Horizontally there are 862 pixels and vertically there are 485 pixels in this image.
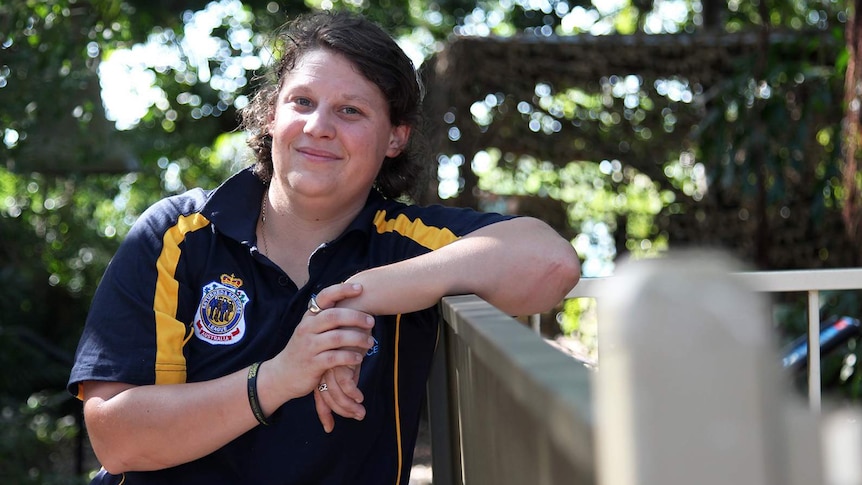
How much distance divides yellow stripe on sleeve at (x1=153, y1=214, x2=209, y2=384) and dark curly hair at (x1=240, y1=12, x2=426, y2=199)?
315mm

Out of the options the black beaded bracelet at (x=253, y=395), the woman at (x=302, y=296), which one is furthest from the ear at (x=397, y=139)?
the black beaded bracelet at (x=253, y=395)

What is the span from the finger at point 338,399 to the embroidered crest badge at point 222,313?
0.85 ft

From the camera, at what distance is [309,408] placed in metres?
1.65

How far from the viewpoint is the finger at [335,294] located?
1519mm

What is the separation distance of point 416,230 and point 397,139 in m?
0.33

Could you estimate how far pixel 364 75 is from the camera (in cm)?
189

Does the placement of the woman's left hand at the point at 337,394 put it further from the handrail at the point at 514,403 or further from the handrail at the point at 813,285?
the handrail at the point at 813,285

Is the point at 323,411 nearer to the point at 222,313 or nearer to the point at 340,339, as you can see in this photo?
the point at 340,339

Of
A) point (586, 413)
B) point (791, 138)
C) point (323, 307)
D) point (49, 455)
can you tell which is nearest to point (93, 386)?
point (323, 307)

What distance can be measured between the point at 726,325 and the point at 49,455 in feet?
16.1

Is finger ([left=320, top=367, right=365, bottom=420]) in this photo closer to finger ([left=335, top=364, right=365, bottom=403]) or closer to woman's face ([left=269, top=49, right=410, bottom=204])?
finger ([left=335, top=364, right=365, bottom=403])

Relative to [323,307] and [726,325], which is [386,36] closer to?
[323,307]

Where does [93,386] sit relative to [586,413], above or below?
below

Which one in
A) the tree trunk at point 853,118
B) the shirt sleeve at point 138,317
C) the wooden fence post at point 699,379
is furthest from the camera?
the tree trunk at point 853,118
